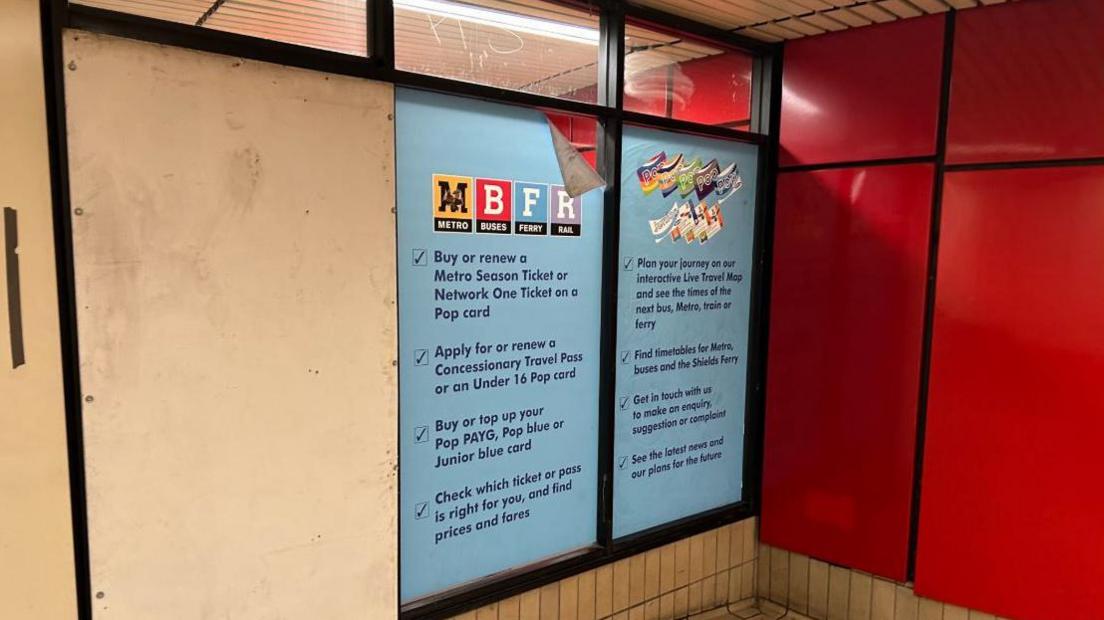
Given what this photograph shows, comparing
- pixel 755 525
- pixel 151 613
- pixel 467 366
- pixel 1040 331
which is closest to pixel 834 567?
pixel 755 525

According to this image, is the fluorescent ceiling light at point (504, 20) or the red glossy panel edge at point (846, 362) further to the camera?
the red glossy panel edge at point (846, 362)

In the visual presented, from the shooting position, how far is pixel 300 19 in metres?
2.50

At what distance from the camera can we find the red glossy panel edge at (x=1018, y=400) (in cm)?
302

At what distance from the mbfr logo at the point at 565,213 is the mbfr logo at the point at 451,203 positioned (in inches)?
16.3

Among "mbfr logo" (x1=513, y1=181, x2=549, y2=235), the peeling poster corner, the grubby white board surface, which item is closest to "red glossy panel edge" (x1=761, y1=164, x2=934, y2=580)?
the peeling poster corner

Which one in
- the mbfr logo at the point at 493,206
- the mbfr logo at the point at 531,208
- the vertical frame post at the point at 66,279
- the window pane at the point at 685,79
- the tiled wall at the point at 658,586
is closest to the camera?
the vertical frame post at the point at 66,279

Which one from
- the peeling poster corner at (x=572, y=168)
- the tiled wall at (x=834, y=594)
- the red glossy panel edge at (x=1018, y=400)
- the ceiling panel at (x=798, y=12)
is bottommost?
the tiled wall at (x=834, y=594)

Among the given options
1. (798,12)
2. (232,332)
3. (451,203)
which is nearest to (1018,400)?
(798,12)

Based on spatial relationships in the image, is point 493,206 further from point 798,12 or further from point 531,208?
point 798,12

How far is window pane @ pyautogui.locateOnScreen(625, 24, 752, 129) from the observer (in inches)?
134

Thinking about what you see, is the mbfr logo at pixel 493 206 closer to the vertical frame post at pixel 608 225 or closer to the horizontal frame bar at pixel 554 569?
the vertical frame post at pixel 608 225

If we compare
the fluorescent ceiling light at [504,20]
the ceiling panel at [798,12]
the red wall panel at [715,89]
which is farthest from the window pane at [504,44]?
the red wall panel at [715,89]

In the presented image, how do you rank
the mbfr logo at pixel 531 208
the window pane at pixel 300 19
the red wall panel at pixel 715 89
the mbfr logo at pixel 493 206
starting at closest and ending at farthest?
the window pane at pixel 300 19, the mbfr logo at pixel 493 206, the mbfr logo at pixel 531 208, the red wall panel at pixel 715 89

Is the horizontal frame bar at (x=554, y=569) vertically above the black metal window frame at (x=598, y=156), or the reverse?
the black metal window frame at (x=598, y=156)
